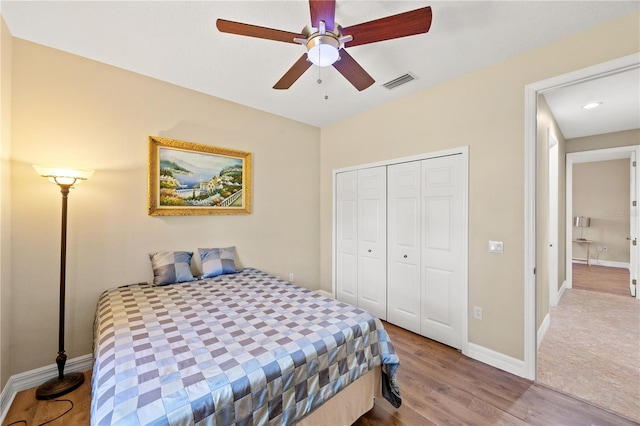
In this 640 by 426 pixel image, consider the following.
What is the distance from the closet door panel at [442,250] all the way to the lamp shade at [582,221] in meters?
4.64

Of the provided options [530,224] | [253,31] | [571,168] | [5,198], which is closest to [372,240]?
[530,224]

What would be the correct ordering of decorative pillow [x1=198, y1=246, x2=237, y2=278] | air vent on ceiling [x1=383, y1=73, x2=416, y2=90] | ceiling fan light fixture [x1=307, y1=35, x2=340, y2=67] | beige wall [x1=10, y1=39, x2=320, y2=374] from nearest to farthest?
ceiling fan light fixture [x1=307, y1=35, x2=340, y2=67] < beige wall [x1=10, y1=39, x2=320, y2=374] < air vent on ceiling [x1=383, y1=73, x2=416, y2=90] < decorative pillow [x1=198, y1=246, x2=237, y2=278]

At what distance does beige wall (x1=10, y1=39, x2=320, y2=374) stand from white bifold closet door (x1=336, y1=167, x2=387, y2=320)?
1.51m

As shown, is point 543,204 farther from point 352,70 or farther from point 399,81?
point 352,70

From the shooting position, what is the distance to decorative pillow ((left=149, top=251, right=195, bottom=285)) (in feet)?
8.13

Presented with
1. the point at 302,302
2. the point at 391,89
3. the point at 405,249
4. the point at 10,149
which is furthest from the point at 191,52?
the point at 405,249

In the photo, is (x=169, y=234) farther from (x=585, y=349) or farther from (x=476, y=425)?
(x=585, y=349)

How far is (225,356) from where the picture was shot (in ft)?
4.25

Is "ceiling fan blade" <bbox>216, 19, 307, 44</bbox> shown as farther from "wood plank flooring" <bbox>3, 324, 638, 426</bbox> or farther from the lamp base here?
the lamp base

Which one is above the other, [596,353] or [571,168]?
[571,168]

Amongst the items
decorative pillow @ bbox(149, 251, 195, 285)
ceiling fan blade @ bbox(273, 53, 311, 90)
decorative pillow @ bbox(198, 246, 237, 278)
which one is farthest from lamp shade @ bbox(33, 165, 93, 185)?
ceiling fan blade @ bbox(273, 53, 311, 90)

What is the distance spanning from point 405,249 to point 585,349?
196 cm

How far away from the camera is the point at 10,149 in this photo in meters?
2.00

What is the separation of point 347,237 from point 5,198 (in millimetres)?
3402
